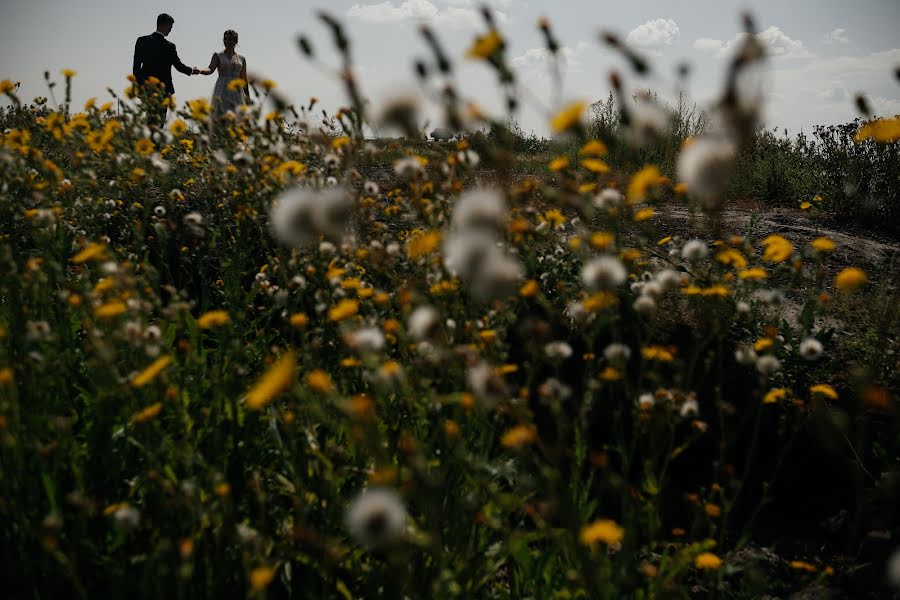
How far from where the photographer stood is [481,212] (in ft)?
5.57

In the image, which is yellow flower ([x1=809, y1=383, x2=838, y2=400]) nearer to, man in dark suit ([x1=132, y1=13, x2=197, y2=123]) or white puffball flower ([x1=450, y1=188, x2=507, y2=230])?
white puffball flower ([x1=450, y1=188, x2=507, y2=230])

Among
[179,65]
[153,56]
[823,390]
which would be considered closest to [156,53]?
[153,56]

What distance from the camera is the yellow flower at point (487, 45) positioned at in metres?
1.61

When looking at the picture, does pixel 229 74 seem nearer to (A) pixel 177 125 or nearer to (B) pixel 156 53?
(B) pixel 156 53

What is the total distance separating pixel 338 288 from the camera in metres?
2.14

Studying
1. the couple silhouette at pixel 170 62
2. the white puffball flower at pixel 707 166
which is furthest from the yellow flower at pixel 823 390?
the couple silhouette at pixel 170 62

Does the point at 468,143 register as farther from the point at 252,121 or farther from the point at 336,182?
the point at 252,121

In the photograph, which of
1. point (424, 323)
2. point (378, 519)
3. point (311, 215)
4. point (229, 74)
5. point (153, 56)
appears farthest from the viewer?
point (229, 74)

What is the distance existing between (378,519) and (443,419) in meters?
0.54

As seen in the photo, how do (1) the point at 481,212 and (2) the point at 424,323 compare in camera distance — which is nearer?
(2) the point at 424,323

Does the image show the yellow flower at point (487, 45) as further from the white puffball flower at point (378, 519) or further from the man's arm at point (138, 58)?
the man's arm at point (138, 58)

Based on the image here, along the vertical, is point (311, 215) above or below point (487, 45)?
below

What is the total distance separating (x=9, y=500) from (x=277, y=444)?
28.3 inches

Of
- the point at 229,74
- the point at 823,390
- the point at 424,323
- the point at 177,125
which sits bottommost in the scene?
the point at 823,390
